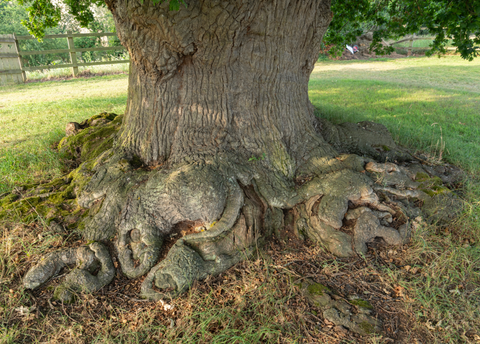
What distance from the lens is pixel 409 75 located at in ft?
45.6

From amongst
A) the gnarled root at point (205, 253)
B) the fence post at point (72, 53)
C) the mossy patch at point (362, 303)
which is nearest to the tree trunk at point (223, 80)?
the gnarled root at point (205, 253)

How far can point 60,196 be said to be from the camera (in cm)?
379

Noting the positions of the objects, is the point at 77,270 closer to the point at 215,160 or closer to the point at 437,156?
the point at 215,160

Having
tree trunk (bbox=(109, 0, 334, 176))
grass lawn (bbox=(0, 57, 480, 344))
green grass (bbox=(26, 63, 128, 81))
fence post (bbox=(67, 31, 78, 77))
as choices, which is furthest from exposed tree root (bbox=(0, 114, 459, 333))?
green grass (bbox=(26, 63, 128, 81))

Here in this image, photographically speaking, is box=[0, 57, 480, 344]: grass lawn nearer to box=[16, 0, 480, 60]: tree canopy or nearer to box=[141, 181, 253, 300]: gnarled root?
box=[141, 181, 253, 300]: gnarled root

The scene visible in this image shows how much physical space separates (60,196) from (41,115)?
17.5ft

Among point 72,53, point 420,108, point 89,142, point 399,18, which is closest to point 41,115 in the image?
point 89,142

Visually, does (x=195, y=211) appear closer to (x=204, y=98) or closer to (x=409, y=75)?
(x=204, y=98)

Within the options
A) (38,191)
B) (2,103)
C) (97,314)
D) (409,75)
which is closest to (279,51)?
(97,314)

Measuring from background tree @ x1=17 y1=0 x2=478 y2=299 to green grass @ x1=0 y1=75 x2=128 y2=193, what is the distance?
1.32 m

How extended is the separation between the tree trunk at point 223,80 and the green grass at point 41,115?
6.41 ft

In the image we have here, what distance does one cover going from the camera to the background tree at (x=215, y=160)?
2932mm

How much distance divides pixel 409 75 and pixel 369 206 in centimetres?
1353

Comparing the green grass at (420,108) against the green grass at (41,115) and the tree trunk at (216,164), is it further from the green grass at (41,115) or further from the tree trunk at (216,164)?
the green grass at (41,115)
